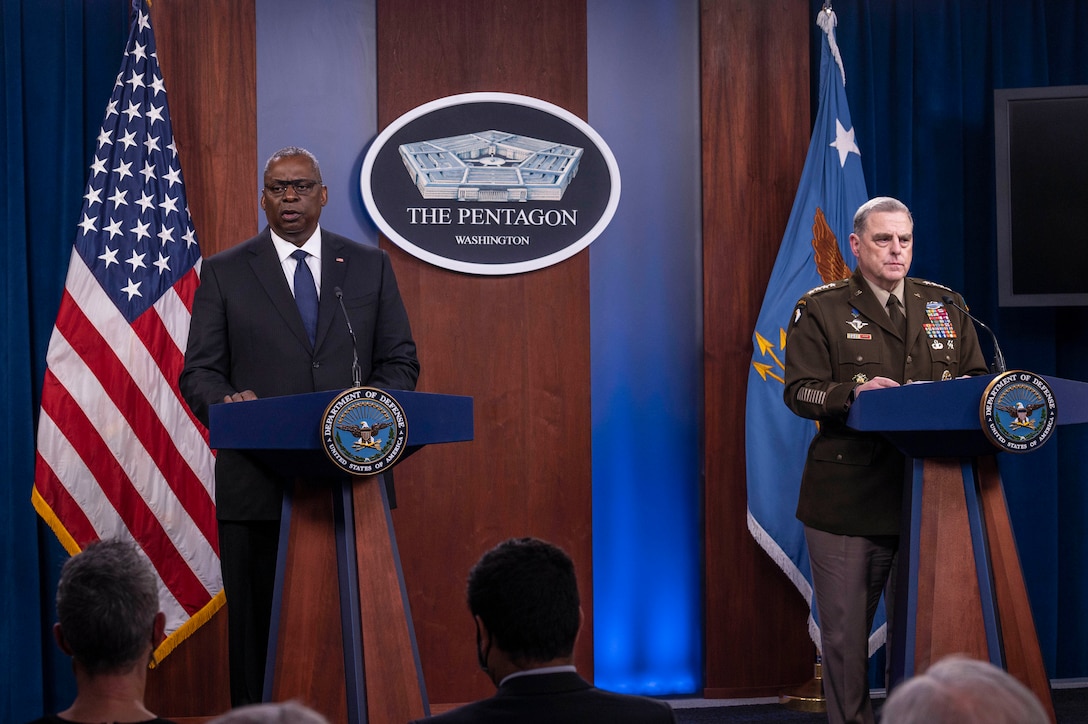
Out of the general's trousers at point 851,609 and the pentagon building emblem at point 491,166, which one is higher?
the pentagon building emblem at point 491,166

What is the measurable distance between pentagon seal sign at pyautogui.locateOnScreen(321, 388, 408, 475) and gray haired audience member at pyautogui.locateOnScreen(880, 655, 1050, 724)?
1.61 metres

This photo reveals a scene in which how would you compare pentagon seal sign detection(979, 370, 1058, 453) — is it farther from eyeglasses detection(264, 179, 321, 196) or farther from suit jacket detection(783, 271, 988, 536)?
eyeglasses detection(264, 179, 321, 196)

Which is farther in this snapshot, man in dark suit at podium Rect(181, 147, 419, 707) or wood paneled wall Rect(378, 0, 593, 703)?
wood paneled wall Rect(378, 0, 593, 703)

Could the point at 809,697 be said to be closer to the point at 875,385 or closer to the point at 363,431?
the point at 875,385

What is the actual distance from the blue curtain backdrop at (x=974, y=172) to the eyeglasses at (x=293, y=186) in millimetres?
2624

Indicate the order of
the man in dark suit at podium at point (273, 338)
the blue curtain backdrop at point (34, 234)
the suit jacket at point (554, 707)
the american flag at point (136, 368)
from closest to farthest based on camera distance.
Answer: the suit jacket at point (554, 707), the man in dark suit at podium at point (273, 338), the american flag at point (136, 368), the blue curtain backdrop at point (34, 234)

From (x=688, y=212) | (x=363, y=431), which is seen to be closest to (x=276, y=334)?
(x=363, y=431)

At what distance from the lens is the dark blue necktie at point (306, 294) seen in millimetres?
3273

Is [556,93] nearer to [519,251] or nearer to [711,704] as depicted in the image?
[519,251]

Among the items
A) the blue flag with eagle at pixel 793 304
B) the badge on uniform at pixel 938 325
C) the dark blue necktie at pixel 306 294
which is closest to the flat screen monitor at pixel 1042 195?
the blue flag with eagle at pixel 793 304

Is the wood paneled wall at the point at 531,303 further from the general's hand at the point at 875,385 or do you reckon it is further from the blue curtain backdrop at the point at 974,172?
the general's hand at the point at 875,385

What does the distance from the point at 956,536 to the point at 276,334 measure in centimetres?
189

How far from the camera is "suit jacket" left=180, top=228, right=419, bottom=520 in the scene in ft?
10.6

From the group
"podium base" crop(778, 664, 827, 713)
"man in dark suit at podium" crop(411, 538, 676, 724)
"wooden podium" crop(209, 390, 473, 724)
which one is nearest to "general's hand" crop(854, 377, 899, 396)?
"wooden podium" crop(209, 390, 473, 724)
